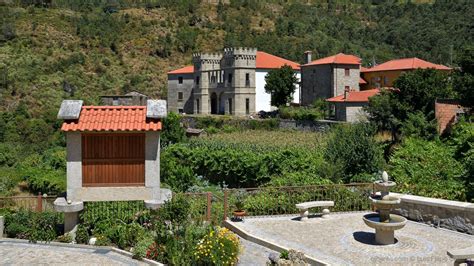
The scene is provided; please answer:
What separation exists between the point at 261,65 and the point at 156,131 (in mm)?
50373

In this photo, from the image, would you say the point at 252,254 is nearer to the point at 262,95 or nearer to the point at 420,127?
the point at 420,127

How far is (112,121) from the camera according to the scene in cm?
1373

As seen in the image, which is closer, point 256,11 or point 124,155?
point 124,155

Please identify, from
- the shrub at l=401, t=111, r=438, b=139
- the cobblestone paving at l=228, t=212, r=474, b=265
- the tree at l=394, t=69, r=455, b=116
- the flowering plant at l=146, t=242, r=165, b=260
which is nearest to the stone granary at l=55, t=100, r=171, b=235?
the flowering plant at l=146, t=242, r=165, b=260

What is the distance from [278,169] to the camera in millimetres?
26703

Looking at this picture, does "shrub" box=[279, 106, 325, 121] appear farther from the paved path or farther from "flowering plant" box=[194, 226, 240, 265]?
"flowering plant" box=[194, 226, 240, 265]

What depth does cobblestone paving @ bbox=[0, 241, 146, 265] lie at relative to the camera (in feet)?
38.1

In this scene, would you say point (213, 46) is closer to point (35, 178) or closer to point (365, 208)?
point (35, 178)

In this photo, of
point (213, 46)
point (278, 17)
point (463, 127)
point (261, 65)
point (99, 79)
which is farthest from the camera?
point (278, 17)

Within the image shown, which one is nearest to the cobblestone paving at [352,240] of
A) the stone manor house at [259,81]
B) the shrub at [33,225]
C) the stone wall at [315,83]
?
the shrub at [33,225]

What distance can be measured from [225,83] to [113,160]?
164 feet

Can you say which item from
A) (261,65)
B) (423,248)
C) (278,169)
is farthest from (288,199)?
(261,65)

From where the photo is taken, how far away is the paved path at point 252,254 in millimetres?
11539

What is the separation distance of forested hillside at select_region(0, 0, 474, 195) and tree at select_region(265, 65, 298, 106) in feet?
56.7
